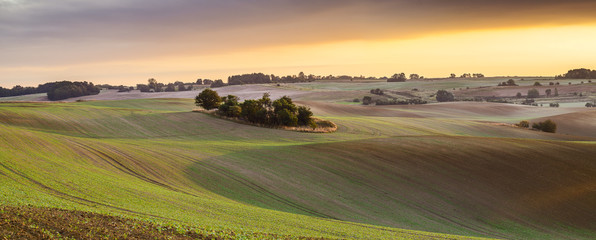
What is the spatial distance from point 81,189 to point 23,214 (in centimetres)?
630

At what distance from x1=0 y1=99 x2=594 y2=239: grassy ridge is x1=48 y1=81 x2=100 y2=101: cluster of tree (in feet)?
329

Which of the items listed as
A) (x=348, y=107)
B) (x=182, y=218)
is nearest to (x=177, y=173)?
(x=182, y=218)

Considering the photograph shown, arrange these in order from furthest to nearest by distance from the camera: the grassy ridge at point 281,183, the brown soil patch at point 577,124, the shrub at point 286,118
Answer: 1. the brown soil patch at point 577,124
2. the shrub at point 286,118
3. the grassy ridge at point 281,183

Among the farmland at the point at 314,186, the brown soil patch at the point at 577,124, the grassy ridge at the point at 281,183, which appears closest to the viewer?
the farmland at the point at 314,186

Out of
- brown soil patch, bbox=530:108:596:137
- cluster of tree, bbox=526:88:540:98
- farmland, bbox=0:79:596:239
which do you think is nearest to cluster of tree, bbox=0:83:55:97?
farmland, bbox=0:79:596:239

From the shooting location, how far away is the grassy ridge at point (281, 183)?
17.9m

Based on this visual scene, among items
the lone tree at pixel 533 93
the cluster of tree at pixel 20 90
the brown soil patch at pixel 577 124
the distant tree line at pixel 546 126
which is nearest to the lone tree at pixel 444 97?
the lone tree at pixel 533 93

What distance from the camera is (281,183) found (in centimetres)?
2753

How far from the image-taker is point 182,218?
16.2 meters

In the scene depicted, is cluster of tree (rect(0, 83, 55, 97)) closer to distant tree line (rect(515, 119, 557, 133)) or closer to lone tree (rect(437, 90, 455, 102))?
lone tree (rect(437, 90, 455, 102))

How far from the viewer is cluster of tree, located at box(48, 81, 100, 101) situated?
134625mm

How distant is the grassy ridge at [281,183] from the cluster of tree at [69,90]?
100m

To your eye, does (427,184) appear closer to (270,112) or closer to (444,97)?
(270,112)

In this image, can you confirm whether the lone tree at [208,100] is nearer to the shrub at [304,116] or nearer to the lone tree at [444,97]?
the shrub at [304,116]
